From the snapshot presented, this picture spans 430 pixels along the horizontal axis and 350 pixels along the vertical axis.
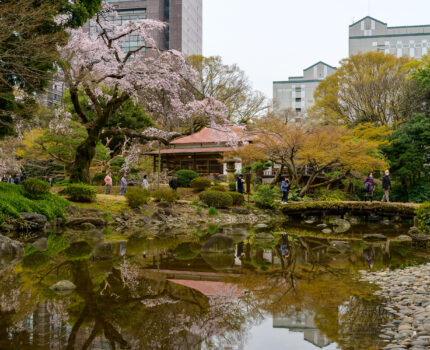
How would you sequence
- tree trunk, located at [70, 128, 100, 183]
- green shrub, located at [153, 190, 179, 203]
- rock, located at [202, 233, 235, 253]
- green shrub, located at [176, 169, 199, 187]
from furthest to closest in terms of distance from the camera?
green shrub, located at [176, 169, 199, 187] < green shrub, located at [153, 190, 179, 203] < tree trunk, located at [70, 128, 100, 183] < rock, located at [202, 233, 235, 253]

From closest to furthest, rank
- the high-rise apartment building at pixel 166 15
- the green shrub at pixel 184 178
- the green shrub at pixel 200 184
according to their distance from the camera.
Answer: the green shrub at pixel 200 184 < the green shrub at pixel 184 178 < the high-rise apartment building at pixel 166 15

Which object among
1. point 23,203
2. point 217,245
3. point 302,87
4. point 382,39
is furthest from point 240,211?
point 382,39

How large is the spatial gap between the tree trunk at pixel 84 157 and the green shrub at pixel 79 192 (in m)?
1.23

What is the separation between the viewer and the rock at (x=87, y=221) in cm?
1542

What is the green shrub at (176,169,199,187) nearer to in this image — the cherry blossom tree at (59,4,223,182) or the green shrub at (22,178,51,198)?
the cherry blossom tree at (59,4,223,182)

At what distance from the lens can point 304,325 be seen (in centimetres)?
443

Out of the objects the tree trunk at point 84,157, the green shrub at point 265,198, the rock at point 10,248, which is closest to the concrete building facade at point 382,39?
the green shrub at point 265,198

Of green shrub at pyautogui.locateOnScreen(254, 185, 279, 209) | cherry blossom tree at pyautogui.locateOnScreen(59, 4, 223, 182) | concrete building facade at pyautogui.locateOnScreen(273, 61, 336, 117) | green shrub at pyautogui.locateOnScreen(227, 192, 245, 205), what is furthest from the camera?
concrete building facade at pyautogui.locateOnScreen(273, 61, 336, 117)

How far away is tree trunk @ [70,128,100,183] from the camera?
18844 mm

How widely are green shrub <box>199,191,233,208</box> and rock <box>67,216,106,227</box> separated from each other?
748 cm

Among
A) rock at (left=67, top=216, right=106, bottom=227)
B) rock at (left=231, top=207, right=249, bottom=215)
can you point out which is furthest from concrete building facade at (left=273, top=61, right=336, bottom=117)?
rock at (left=67, top=216, right=106, bottom=227)

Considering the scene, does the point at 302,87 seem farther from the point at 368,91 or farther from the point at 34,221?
the point at 34,221

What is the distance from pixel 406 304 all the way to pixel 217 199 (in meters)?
17.3

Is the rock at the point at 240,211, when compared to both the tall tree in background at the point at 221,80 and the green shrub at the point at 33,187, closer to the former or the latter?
the green shrub at the point at 33,187
